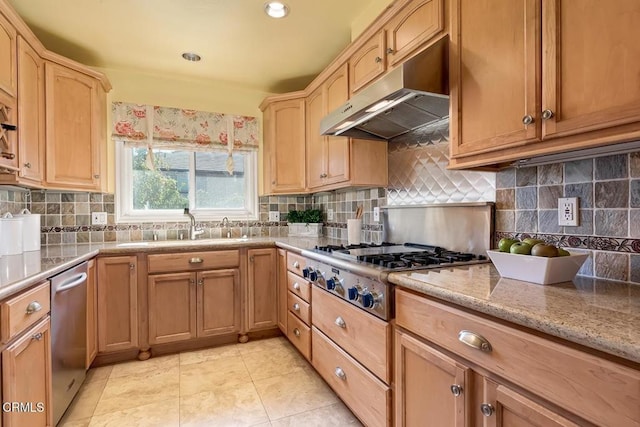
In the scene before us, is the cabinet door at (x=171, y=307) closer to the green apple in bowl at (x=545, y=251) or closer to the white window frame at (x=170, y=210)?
the white window frame at (x=170, y=210)

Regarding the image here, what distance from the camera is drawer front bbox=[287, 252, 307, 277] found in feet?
7.85

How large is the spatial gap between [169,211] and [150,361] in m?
1.35

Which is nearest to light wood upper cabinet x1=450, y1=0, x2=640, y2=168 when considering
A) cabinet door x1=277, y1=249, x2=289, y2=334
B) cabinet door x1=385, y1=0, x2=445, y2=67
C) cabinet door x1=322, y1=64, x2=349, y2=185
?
cabinet door x1=385, y1=0, x2=445, y2=67

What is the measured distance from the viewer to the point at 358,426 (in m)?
1.75

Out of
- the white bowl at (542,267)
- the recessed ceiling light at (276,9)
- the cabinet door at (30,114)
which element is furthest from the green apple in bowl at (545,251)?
the cabinet door at (30,114)

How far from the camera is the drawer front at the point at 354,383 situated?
4.80 ft

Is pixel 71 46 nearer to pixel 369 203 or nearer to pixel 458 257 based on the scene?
pixel 369 203

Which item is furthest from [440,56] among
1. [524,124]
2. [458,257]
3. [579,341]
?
[579,341]

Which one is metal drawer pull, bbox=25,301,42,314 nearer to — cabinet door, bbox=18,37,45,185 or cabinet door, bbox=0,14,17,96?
cabinet door, bbox=18,37,45,185

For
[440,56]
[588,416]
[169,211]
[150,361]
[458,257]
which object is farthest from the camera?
[169,211]

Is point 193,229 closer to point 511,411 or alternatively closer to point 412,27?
point 412,27

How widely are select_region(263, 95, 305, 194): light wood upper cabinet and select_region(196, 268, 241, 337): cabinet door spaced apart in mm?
963

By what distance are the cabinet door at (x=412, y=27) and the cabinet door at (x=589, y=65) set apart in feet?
1.77

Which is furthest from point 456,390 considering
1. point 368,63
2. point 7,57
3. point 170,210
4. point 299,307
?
point 170,210
